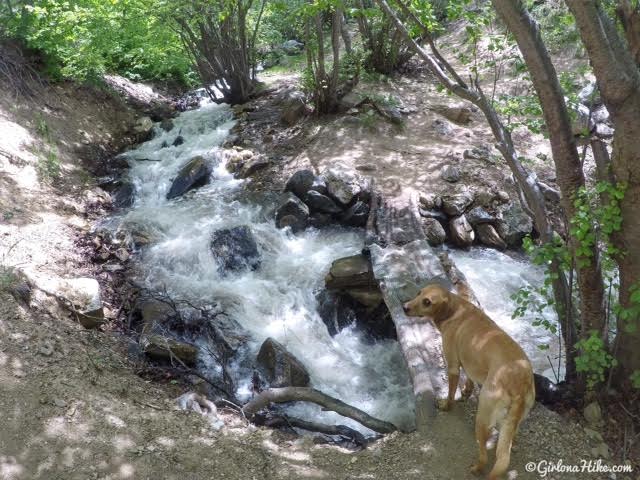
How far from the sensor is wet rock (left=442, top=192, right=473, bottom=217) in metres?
8.29

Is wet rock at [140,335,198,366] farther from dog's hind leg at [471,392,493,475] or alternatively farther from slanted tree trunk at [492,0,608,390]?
slanted tree trunk at [492,0,608,390]

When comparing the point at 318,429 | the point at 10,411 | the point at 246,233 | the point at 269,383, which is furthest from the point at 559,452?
the point at 246,233

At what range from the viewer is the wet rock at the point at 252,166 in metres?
9.87

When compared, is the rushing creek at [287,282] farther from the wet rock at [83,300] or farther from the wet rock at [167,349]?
the wet rock at [83,300]

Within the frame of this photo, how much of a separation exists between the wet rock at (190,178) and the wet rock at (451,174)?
4404 mm

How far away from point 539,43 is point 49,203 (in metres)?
7.50

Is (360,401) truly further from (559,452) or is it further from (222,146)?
(222,146)

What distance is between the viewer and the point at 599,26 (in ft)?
11.2

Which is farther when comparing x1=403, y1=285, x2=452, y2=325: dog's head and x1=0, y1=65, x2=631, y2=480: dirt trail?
x1=403, y1=285, x2=452, y2=325: dog's head

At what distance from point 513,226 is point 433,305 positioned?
4.50 meters

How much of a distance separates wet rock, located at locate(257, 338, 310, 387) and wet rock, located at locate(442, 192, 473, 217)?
12.6ft

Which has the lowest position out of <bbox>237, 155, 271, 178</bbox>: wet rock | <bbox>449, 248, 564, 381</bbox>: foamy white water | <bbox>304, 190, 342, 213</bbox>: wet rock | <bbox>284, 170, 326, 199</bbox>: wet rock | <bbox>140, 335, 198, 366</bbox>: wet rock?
<bbox>449, 248, 564, 381</bbox>: foamy white water

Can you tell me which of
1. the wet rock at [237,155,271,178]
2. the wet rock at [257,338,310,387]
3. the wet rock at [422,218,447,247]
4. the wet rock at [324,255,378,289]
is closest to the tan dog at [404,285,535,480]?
the wet rock at [257,338,310,387]

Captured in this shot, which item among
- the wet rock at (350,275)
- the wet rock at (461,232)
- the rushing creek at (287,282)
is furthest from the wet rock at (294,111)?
the wet rock at (350,275)
